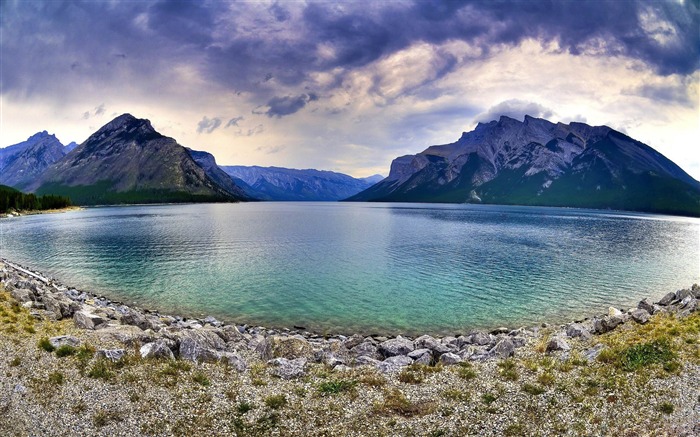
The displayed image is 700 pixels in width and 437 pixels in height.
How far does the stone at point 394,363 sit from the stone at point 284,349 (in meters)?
5.56

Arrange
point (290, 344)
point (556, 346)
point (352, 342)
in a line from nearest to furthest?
point (556, 346), point (290, 344), point (352, 342)

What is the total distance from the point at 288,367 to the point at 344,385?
14.2 feet

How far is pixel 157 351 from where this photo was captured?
2491cm

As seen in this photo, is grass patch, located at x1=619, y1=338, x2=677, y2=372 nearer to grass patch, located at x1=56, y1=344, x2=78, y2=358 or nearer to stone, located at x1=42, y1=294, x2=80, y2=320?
grass patch, located at x1=56, y1=344, x2=78, y2=358

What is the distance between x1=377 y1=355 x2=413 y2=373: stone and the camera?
25.3 meters

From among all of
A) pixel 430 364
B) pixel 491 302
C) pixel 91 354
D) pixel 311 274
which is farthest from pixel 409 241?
pixel 91 354

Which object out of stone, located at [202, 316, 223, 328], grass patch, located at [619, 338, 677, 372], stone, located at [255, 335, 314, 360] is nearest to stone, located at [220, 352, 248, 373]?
stone, located at [255, 335, 314, 360]

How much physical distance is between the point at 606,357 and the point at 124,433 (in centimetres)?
2841

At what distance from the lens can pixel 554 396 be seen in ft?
67.4

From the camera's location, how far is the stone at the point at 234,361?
80.5 feet

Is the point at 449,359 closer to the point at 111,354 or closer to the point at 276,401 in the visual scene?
the point at 276,401

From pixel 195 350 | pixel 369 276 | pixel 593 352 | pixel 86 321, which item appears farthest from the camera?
pixel 369 276

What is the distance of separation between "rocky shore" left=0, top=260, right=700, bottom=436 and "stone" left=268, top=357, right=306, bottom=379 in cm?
11

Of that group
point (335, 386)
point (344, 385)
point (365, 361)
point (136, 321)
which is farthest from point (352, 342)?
point (136, 321)
